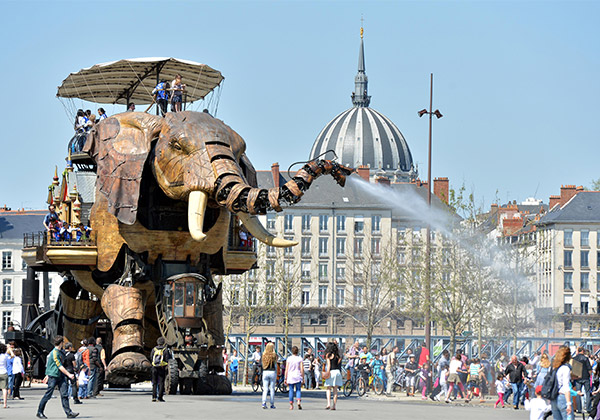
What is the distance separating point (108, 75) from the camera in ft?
126

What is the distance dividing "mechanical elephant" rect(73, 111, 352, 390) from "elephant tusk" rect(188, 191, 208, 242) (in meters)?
0.02

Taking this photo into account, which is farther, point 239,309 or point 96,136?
point 239,309

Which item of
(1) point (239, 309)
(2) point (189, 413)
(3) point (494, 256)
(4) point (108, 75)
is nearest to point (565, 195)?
(1) point (239, 309)

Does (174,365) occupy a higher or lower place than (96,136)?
lower

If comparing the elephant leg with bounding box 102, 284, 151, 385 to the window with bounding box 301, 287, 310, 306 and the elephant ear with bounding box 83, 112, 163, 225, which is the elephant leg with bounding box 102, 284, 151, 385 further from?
the window with bounding box 301, 287, 310, 306

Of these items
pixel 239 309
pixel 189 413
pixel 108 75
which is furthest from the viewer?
pixel 239 309

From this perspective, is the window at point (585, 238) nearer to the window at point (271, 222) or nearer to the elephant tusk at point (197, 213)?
the window at point (271, 222)

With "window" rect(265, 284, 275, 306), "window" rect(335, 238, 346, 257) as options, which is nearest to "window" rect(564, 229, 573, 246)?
"window" rect(335, 238, 346, 257)

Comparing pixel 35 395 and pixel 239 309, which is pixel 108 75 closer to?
pixel 35 395

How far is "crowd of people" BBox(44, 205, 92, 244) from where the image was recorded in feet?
112

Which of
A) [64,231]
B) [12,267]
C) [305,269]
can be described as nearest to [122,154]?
[64,231]

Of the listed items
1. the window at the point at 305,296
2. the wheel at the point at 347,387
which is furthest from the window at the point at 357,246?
the wheel at the point at 347,387

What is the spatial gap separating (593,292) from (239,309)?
33.4 m

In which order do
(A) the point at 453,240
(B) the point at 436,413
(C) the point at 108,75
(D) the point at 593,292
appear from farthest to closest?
(D) the point at 593,292 < (A) the point at 453,240 < (C) the point at 108,75 < (B) the point at 436,413
